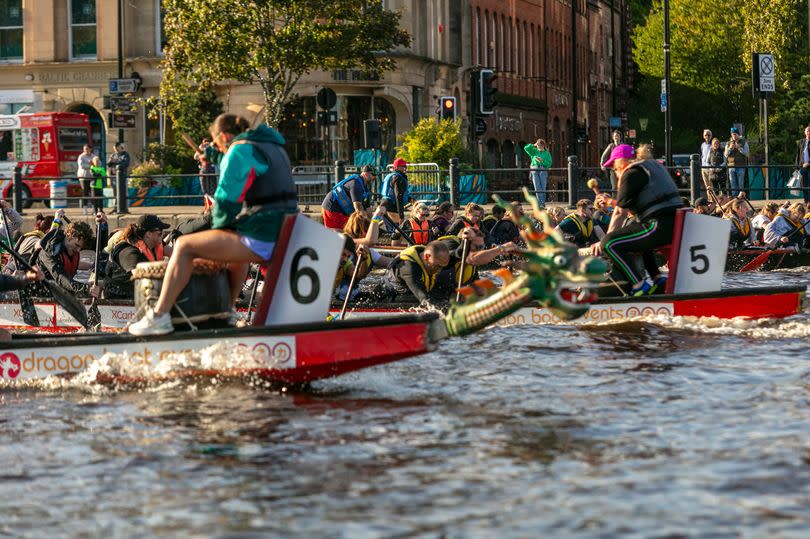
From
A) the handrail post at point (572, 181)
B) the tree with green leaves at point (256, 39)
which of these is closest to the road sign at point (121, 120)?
the tree with green leaves at point (256, 39)

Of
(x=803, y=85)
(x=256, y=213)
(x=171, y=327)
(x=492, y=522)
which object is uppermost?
(x=803, y=85)

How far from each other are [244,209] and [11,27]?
4287 centimetres

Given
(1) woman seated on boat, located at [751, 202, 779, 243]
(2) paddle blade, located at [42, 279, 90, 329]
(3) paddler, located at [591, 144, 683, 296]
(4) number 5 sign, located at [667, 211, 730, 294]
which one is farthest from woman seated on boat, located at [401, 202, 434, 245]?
(2) paddle blade, located at [42, 279, 90, 329]

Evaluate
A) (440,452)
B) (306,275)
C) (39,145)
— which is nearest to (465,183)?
(39,145)

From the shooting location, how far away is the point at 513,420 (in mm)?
11000

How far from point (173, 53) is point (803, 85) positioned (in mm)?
18548

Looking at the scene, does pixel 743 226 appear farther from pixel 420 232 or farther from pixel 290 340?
pixel 290 340

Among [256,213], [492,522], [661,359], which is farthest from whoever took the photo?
[661,359]

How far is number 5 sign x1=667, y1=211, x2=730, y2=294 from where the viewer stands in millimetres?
15914

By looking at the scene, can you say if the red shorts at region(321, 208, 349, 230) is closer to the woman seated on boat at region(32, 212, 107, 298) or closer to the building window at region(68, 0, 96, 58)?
the woman seated on boat at region(32, 212, 107, 298)

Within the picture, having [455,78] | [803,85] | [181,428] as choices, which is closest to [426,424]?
[181,428]

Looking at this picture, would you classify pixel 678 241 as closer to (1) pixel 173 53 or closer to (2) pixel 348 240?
(2) pixel 348 240

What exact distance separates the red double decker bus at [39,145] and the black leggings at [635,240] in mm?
31799

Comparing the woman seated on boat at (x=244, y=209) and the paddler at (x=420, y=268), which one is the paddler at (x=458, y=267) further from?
the woman seated on boat at (x=244, y=209)
